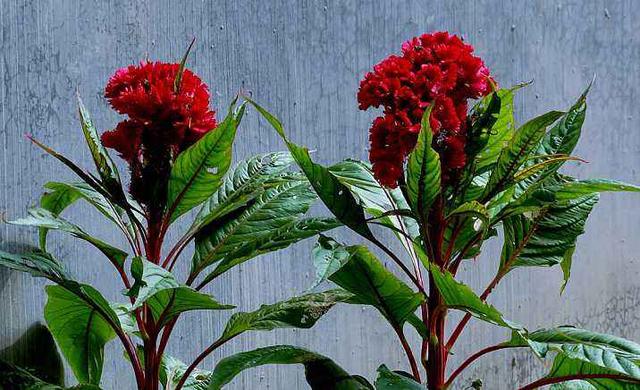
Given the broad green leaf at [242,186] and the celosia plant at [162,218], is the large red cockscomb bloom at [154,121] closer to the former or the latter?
the celosia plant at [162,218]

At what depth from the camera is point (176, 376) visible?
1.47 m

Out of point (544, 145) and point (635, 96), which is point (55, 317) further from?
point (635, 96)

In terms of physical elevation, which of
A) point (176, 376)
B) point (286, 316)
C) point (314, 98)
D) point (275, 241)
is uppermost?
point (314, 98)

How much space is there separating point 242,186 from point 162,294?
0.84ft

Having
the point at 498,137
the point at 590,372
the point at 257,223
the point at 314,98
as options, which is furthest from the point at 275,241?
the point at 314,98

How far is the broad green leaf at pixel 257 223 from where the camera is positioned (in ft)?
4.51

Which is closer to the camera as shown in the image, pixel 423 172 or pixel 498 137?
pixel 423 172

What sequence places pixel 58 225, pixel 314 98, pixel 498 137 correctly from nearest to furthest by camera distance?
pixel 58 225 → pixel 498 137 → pixel 314 98

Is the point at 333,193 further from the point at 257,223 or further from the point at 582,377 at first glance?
the point at 582,377

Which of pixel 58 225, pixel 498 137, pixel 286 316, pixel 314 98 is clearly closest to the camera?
pixel 58 225

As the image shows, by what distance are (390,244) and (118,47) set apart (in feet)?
2.71

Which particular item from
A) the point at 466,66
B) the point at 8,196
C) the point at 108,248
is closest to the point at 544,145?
the point at 466,66

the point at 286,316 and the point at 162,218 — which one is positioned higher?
the point at 162,218

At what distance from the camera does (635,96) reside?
292 cm
